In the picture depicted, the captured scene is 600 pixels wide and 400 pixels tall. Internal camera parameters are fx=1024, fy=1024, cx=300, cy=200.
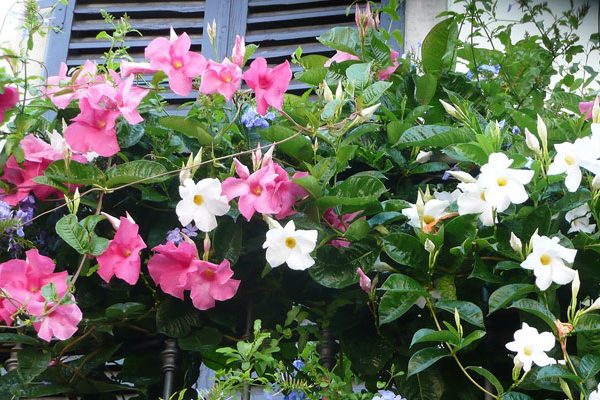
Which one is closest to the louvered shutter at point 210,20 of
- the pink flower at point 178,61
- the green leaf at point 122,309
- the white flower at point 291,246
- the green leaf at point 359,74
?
the green leaf at point 359,74

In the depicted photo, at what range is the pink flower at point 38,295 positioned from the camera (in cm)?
147

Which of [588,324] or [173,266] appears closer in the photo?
[588,324]

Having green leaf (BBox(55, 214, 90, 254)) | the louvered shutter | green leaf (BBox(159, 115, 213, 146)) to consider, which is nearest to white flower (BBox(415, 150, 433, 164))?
green leaf (BBox(159, 115, 213, 146))

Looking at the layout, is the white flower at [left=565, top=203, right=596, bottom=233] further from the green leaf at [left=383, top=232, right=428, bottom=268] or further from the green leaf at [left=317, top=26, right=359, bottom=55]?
the green leaf at [left=317, top=26, right=359, bottom=55]

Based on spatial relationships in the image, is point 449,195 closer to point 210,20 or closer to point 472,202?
point 472,202

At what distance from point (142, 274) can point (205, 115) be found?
0.28 m

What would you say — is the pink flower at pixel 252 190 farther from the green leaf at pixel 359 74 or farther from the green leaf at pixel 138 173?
the green leaf at pixel 359 74

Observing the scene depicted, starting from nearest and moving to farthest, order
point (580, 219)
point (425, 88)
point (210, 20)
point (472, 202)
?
point (472, 202)
point (580, 219)
point (425, 88)
point (210, 20)

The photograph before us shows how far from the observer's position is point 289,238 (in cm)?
142

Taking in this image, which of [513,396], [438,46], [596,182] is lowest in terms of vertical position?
[513,396]

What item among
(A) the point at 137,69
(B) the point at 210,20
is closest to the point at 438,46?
(A) the point at 137,69

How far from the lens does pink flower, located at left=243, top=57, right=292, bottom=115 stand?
1583 millimetres

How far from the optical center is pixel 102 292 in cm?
164

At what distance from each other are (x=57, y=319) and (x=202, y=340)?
241 millimetres
